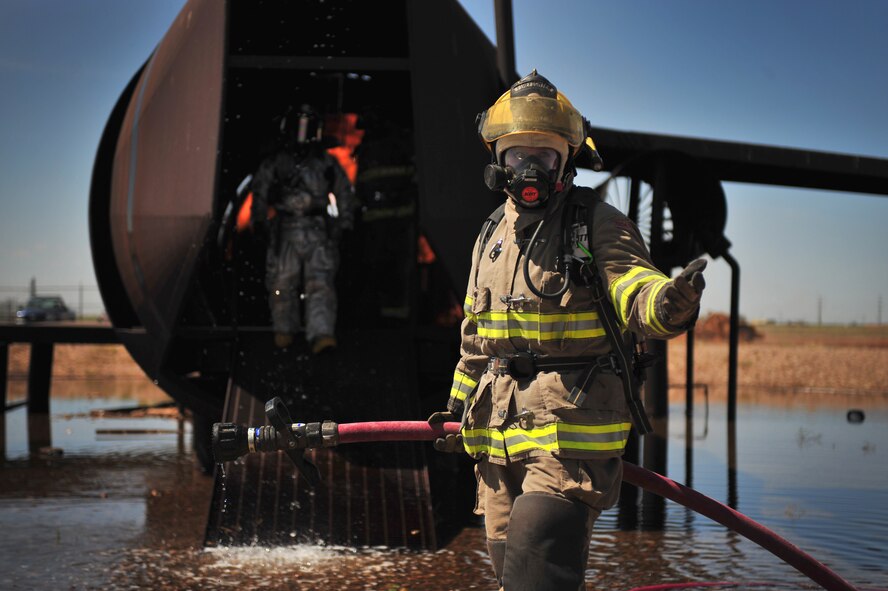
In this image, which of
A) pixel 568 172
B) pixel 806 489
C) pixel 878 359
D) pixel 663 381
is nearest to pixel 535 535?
pixel 568 172

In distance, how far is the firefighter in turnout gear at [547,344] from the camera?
3523 mm

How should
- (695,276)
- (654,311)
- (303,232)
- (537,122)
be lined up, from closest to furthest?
(695,276) < (654,311) < (537,122) < (303,232)

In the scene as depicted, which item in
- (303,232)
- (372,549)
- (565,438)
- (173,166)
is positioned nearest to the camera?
(565,438)

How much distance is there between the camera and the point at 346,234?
36.4 feet

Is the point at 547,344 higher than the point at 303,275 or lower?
lower

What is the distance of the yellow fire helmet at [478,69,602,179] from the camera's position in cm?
389

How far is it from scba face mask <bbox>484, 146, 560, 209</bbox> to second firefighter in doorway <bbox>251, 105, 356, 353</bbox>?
4.81m

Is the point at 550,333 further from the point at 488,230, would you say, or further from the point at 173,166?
the point at 173,166

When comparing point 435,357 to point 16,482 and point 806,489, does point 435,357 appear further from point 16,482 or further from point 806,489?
point 16,482

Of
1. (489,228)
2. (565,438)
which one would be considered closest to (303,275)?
(489,228)

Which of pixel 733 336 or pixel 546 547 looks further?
pixel 733 336

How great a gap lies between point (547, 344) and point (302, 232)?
5311 millimetres

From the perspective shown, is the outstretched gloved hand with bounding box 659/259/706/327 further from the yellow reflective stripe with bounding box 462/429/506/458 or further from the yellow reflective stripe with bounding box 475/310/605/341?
the yellow reflective stripe with bounding box 462/429/506/458

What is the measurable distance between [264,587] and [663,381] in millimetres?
11710
